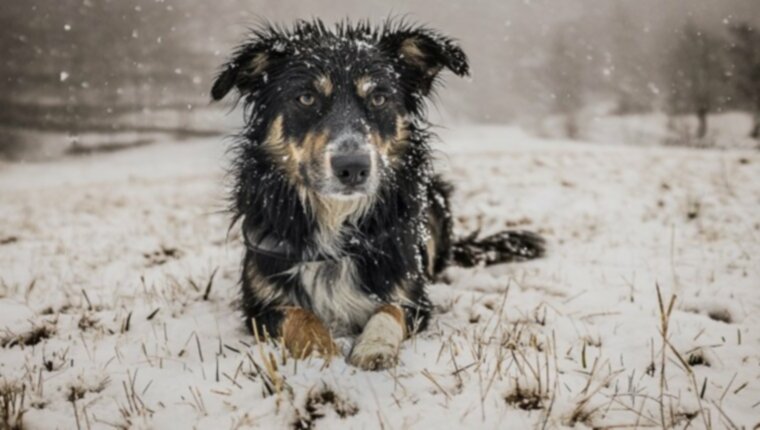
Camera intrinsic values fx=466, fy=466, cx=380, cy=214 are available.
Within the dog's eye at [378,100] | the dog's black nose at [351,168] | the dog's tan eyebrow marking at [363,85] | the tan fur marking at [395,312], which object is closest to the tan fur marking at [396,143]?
the dog's eye at [378,100]

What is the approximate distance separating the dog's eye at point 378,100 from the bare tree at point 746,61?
30.1 metres

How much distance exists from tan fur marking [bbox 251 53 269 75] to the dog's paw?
2.34 meters

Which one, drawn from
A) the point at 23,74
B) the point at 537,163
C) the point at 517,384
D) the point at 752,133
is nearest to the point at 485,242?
the point at 517,384

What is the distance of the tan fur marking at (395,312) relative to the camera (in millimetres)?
3059

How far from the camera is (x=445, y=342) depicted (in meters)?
2.83

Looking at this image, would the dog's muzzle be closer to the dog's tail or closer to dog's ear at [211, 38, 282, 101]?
dog's ear at [211, 38, 282, 101]

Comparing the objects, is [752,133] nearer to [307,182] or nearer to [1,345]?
[307,182]

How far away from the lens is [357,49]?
11.9ft

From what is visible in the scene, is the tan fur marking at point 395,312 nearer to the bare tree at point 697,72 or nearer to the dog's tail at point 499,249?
the dog's tail at point 499,249

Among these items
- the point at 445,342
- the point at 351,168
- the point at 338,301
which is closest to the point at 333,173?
the point at 351,168

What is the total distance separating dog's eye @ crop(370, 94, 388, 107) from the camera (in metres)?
3.56

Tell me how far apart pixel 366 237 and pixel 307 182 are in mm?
608

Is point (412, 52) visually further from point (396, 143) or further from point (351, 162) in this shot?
point (351, 162)

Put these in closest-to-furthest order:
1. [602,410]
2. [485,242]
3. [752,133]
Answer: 1. [602,410]
2. [485,242]
3. [752,133]
